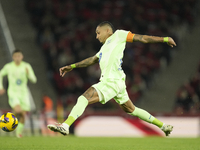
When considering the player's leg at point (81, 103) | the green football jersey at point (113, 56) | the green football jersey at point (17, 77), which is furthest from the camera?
the green football jersey at point (17, 77)

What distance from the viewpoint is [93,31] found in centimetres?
1766

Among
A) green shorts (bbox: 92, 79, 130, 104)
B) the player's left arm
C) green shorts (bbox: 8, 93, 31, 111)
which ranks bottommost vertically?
green shorts (bbox: 8, 93, 31, 111)

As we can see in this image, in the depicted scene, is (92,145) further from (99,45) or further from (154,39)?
(99,45)

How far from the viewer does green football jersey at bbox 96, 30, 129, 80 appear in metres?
5.88

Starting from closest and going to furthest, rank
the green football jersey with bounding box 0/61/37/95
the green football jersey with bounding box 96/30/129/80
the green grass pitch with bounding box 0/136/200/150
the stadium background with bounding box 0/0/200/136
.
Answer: the green football jersey with bounding box 96/30/129/80, the green grass pitch with bounding box 0/136/200/150, the green football jersey with bounding box 0/61/37/95, the stadium background with bounding box 0/0/200/136

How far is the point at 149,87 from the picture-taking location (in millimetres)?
16078

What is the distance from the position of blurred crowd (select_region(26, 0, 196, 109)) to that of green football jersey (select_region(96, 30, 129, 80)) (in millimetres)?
8694

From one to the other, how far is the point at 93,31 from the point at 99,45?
1.21 metres

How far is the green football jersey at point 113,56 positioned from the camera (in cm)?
588

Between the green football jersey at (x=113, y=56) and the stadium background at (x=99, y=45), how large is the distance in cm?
755

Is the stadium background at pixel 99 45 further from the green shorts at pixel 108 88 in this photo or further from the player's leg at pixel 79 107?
the player's leg at pixel 79 107

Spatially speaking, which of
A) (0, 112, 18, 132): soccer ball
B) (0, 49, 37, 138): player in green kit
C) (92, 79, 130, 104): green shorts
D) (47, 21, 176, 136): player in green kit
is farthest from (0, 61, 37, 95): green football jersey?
(92, 79, 130, 104): green shorts

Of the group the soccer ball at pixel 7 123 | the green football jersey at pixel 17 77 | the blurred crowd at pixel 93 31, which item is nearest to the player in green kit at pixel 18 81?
the green football jersey at pixel 17 77

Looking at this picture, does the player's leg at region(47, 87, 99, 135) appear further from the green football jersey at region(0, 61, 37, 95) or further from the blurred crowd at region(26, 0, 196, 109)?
the blurred crowd at region(26, 0, 196, 109)
